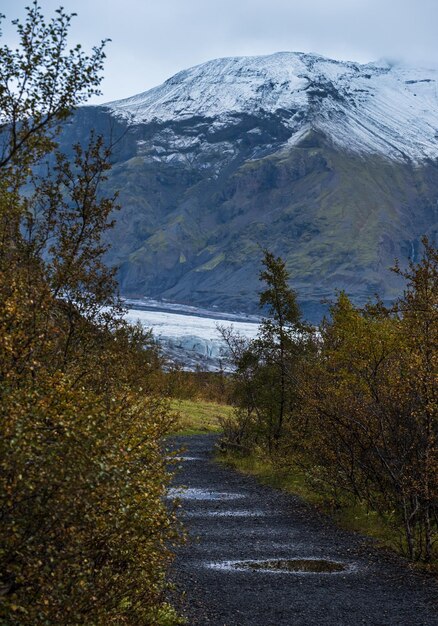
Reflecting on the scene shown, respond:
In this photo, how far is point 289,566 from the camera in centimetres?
1436

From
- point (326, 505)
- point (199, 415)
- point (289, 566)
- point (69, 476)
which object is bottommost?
point (289, 566)

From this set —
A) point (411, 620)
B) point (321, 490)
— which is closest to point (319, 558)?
point (411, 620)

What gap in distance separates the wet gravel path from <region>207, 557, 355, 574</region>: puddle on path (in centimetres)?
10

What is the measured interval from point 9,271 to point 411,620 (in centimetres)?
730

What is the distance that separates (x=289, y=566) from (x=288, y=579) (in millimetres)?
1116

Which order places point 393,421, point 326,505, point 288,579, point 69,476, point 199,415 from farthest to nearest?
point 199,415 → point 326,505 → point 393,421 → point 288,579 → point 69,476

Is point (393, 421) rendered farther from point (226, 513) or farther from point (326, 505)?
point (226, 513)

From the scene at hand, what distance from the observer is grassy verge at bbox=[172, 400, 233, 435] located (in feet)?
145

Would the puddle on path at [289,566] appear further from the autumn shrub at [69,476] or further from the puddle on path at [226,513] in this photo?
the puddle on path at [226,513]

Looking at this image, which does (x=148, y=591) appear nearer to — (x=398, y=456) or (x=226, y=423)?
(x=398, y=456)

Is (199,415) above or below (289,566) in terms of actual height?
above

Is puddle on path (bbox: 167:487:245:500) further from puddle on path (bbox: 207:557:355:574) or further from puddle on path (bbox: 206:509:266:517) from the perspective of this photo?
puddle on path (bbox: 207:557:355:574)

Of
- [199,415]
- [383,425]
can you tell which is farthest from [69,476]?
[199,415]

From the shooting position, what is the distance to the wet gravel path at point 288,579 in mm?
11258
